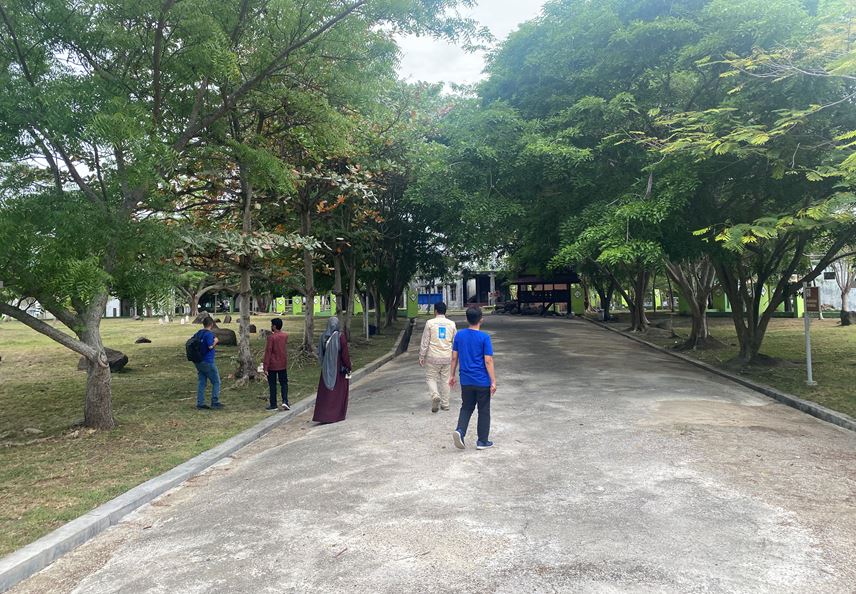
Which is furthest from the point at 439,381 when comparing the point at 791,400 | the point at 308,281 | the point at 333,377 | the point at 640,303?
the point at 640,303

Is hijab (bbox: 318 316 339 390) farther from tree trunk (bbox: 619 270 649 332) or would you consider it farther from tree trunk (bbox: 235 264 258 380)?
tree trunk (bbox: 619 270 649 332)

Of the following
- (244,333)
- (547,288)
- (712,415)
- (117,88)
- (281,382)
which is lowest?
(712,415)

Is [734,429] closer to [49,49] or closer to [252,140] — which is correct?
[252,140]

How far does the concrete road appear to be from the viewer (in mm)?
3734

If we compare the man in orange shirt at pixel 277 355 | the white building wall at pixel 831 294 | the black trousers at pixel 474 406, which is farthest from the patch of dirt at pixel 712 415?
the white building wall at pixel 831 294

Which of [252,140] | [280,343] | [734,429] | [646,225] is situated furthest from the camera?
[646,225]

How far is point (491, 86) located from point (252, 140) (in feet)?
26.9

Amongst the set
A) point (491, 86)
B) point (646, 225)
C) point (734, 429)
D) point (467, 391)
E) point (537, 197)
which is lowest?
point (734, 429)

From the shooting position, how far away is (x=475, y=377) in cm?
663

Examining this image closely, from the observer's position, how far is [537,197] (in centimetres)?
1603

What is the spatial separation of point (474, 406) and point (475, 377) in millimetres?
332

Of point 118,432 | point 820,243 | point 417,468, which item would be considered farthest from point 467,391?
point 820,243

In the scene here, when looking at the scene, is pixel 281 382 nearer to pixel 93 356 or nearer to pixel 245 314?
pixel 93 356

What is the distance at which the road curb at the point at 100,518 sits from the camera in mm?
4137
